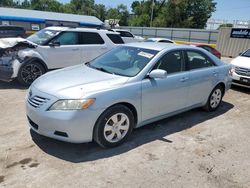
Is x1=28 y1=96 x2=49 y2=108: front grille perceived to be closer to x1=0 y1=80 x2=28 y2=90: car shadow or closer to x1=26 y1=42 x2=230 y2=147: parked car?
x1=26 y1=42 x2=230 y2=147: parked car

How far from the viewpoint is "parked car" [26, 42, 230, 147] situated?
11.7ft

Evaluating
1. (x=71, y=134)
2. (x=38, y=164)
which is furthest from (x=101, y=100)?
(x=38, y=164)

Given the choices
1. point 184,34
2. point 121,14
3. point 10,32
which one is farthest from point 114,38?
point 121,14

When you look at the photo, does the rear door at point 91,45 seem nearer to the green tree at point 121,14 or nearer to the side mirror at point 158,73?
the side mirror at point 158,73

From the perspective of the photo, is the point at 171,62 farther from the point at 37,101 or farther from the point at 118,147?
the point at 37,101

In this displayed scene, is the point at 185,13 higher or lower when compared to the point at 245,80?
higher

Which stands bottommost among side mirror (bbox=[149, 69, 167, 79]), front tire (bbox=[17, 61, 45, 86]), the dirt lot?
the dirt lot

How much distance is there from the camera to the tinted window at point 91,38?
877 centimetres

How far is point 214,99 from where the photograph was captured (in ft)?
19.5

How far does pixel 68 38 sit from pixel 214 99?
4.93 meters

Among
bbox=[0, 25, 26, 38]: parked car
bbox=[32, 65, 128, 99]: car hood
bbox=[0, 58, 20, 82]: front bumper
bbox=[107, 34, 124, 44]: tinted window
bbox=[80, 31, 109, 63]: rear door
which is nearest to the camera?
bbox=[32, 65, 128, 99]: car hood

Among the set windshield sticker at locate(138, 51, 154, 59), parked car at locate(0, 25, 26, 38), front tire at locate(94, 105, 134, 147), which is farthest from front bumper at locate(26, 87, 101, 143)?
parked car at locate(0, 25, 26, 38)

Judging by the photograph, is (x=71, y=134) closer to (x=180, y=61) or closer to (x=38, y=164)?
(x=38, y=164)

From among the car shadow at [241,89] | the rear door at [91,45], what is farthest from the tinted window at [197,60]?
the rear door at [91,45]
